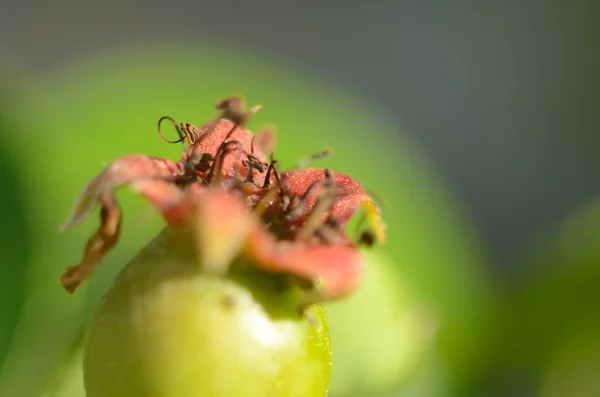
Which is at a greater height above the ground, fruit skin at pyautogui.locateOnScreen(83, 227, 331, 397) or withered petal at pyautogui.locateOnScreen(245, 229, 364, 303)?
withered petal at pyautogui.locateOnScreen(245, 229, 364, 303)

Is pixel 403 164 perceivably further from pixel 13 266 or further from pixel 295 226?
pixel 295 226

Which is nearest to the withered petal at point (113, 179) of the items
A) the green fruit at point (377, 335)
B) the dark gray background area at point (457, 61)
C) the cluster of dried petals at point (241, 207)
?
the cluster of dried petals at point (241, 207)

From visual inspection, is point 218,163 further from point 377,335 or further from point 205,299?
point 377,335

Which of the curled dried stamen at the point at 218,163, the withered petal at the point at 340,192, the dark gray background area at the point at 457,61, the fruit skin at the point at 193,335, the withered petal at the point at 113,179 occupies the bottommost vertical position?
the fruit skin at the point at 193,335

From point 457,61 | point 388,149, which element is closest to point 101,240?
point 388,149

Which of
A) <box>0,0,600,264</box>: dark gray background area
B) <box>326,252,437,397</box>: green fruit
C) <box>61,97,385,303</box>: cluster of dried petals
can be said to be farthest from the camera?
<box>0,0,600,264</box>: dark gray background area

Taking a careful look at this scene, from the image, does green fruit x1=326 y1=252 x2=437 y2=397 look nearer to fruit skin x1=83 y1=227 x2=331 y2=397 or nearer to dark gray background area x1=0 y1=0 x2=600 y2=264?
fruit skin x1=83 y1=227 x2=331 y2=397

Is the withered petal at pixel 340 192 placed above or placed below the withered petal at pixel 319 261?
above

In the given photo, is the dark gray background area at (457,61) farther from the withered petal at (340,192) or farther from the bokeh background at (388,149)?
the withered petal at (340,192)

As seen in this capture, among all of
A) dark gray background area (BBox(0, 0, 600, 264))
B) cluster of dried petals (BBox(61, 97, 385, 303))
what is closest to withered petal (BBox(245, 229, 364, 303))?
cluster of dried petals (BBox(61, 97, 385, 303))
